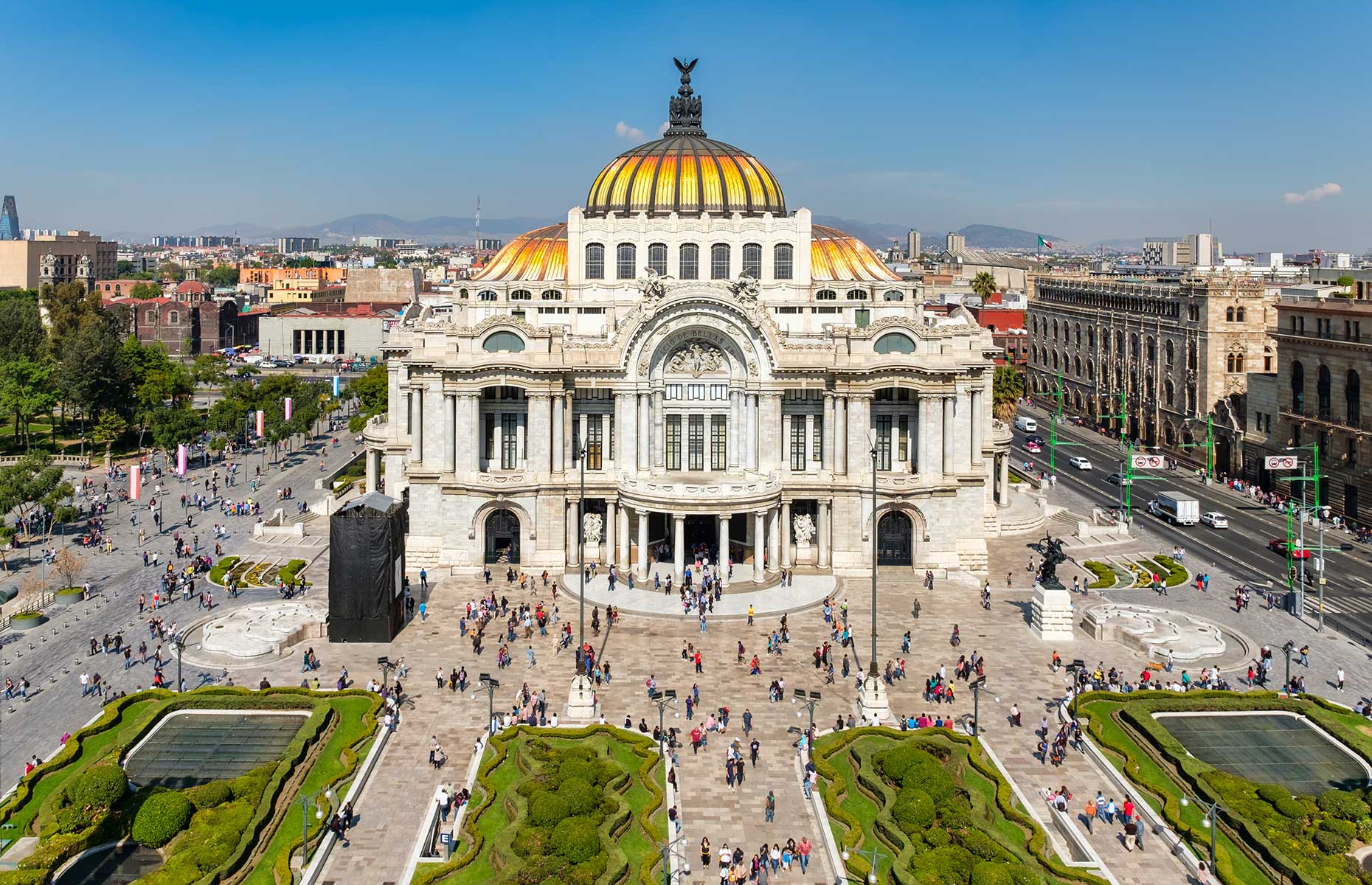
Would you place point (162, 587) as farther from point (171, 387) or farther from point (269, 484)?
point (171, 387)

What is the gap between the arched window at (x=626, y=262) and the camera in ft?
298

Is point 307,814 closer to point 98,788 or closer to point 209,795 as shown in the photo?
point 209,795

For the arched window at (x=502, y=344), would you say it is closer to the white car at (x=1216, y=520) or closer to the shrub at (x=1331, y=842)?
the shrub at (x=1331, y=842)

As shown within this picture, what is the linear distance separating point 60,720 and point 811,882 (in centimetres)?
3496

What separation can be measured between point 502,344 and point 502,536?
1306cm

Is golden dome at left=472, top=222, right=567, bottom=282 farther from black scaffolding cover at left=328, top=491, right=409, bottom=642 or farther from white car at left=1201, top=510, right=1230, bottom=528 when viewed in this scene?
white car at left=1201, top=510, right=1230, bottom=528

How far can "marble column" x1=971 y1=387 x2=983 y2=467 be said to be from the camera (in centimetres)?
8181

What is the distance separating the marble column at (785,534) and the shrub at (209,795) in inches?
1658

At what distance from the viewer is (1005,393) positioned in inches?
4643

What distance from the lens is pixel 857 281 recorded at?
9319cm

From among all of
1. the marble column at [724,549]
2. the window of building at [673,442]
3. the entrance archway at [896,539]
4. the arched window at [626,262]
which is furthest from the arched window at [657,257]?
the entrance archway at [896,539]

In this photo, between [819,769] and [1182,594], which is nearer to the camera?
[819,769]

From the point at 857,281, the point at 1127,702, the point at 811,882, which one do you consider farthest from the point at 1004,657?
the point at 857,281

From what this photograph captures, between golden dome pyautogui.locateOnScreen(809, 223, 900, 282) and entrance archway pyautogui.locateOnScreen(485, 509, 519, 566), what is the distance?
2962 cm
